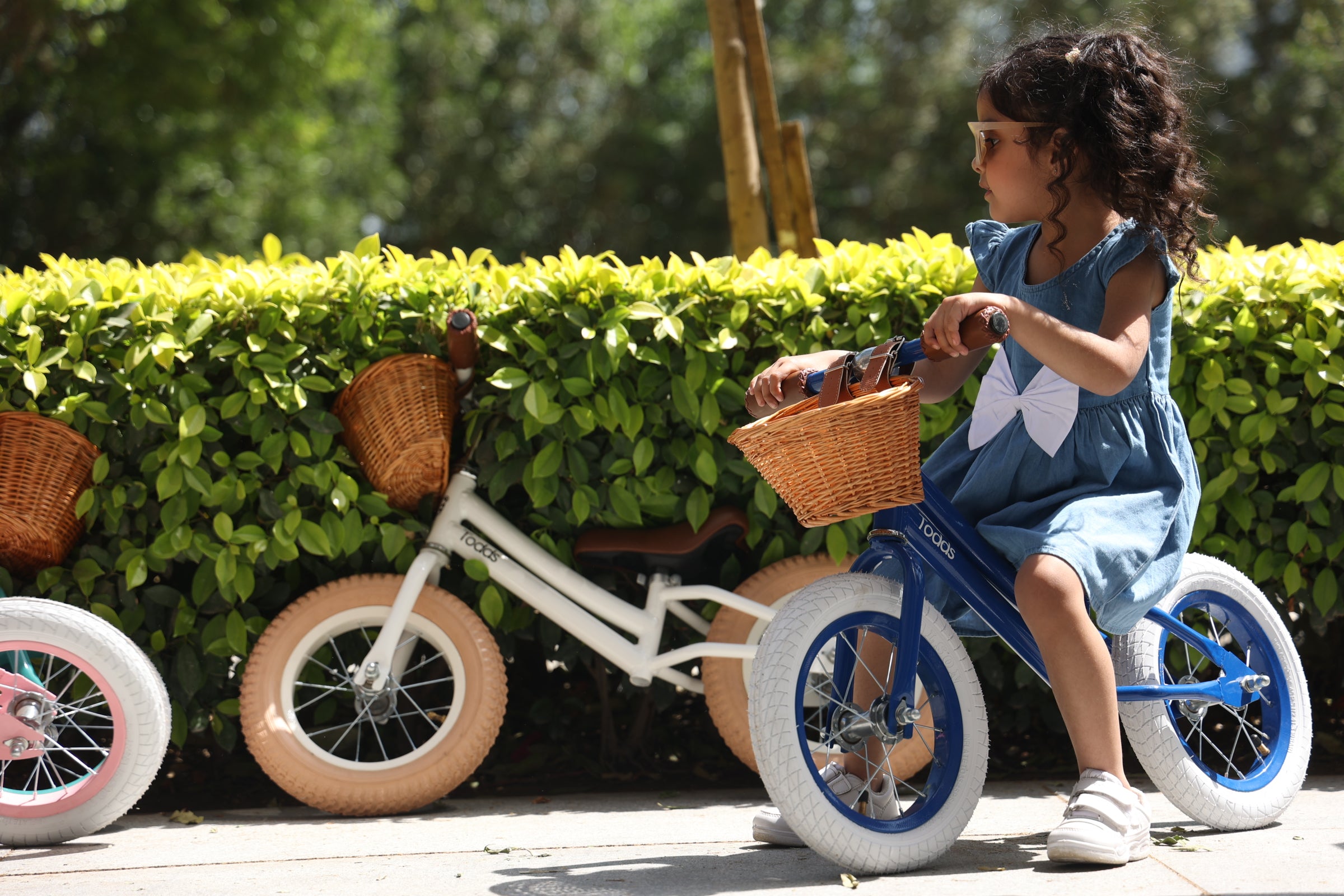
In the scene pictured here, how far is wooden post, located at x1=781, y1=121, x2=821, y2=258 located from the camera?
523 cm

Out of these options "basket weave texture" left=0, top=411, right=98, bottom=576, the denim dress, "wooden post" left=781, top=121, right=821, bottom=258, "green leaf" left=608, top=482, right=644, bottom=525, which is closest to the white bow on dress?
the denim dress

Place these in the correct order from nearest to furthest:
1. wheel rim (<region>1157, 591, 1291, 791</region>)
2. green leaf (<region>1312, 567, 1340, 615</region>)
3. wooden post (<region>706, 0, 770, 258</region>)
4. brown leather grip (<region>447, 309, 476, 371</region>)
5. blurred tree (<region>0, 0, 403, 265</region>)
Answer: wheel rim (<region>1157, 591, 1291, 791</region>)
brown leather grip (<region>447, 309, 476, 371</region>)
green leaf (<region>1312, 567, 1340, 615</region>)
wooden post (<region>706, 0, 770, 258</region>)
blurred tree (<region>0, 0, 403, 265</region>)

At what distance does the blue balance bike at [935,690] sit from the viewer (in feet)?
7.55

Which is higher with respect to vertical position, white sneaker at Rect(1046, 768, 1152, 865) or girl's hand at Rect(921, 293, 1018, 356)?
girl's hand at Rect(921, 293, 1018, 356)

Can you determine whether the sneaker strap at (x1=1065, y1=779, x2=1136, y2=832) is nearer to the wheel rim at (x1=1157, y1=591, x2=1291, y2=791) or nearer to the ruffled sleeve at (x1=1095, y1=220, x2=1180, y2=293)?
the wheel rim at (x1=1157, y1=591, x2=1291, y2=791)

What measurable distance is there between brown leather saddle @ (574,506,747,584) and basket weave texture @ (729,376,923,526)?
102cm

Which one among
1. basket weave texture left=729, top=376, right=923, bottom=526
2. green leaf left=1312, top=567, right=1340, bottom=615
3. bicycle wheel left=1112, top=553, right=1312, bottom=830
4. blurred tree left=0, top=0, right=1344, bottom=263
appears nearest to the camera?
basket weave texture left=729, top=376, right=923, bottom=526

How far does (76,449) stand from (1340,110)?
21.4 meters

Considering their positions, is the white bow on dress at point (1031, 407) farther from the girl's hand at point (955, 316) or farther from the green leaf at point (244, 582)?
the green leaf at point (244, 582)

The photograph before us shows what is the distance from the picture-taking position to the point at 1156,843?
2566 mm

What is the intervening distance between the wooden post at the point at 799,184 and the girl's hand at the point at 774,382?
2.77 m

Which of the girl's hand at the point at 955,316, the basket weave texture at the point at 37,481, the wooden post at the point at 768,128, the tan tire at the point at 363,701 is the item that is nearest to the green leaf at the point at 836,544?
the tan tire at the point at 363,701

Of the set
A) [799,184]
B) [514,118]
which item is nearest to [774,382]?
[799,184]

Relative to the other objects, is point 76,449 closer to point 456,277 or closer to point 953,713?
point 456,277
